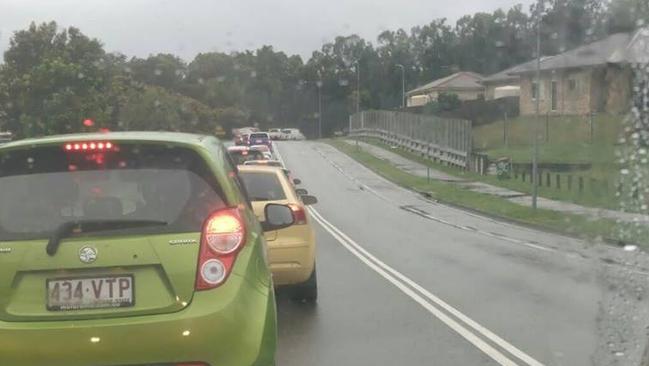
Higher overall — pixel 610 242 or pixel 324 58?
pixel 324 58

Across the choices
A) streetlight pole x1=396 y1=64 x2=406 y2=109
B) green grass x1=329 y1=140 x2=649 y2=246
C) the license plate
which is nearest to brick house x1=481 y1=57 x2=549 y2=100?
green grass x1=329 y1=140 x2=649 y2=246

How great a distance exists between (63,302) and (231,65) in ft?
219

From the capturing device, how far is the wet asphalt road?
694 cm

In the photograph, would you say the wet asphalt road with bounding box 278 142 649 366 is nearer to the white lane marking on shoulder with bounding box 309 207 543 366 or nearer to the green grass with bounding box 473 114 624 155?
the white lane marking on shoulder with bounding box 309 207 543 366

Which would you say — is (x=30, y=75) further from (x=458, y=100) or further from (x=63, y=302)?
(x=63, y=302)

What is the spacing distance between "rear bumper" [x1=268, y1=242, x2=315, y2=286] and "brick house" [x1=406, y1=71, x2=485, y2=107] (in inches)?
1700

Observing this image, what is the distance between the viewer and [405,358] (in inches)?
268

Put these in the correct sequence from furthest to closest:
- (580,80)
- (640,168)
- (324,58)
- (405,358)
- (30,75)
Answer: (324,58)
(30,75)
(580,80)
(640,168)
(405,358)

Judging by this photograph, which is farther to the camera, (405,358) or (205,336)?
(405,358)

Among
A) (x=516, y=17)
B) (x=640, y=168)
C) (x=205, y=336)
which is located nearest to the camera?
(x=205, y=336)

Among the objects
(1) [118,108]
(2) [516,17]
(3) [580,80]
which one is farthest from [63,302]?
(1) [118,108]

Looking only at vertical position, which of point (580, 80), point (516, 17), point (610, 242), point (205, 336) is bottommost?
point (610, 242)

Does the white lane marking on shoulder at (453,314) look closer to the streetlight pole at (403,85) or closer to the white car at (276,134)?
the streetlight pole at (403,85)

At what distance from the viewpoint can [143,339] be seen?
13.6ft
